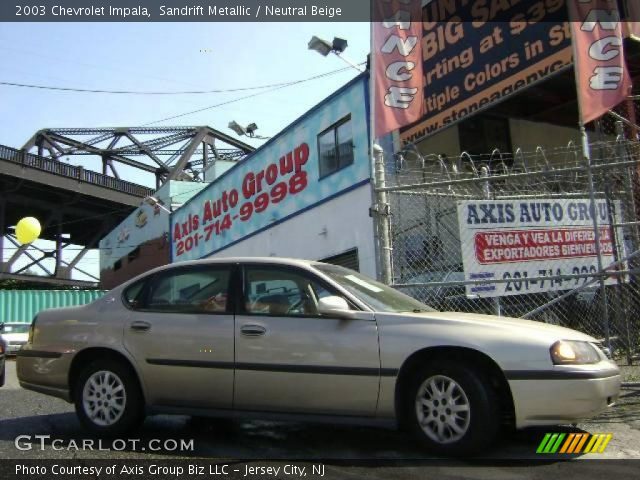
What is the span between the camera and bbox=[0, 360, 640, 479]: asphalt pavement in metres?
3.81

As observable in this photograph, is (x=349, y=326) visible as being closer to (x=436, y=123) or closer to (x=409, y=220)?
(x=409, y=220)

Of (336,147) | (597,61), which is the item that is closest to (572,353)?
(597,61)

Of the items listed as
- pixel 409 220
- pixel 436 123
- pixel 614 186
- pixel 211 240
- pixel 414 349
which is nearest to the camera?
pixel 414 349

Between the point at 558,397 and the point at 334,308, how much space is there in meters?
1.59

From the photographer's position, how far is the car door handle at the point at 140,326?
480cm

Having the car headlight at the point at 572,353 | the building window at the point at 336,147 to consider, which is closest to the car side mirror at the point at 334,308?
the car headlight at the point at 572,353

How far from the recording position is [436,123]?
1272 cm

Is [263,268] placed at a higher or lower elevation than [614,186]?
lower

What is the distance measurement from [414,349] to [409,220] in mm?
5002

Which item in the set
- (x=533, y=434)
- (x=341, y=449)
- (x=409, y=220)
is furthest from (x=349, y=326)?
(x=409, y=220)

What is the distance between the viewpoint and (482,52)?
12.2 meters

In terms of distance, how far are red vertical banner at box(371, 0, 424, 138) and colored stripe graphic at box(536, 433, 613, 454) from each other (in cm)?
469

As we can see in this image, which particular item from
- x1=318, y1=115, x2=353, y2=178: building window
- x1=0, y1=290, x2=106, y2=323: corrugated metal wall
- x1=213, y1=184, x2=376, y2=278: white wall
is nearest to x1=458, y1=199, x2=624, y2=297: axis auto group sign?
x1=213, y1=184, x2=376, y2=278: white wall

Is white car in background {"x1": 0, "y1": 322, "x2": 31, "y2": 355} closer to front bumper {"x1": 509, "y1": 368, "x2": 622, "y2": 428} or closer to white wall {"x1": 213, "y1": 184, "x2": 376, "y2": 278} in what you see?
white wall {"x1": 213, "y1": 184, "x2": 376, "y2": 278}
